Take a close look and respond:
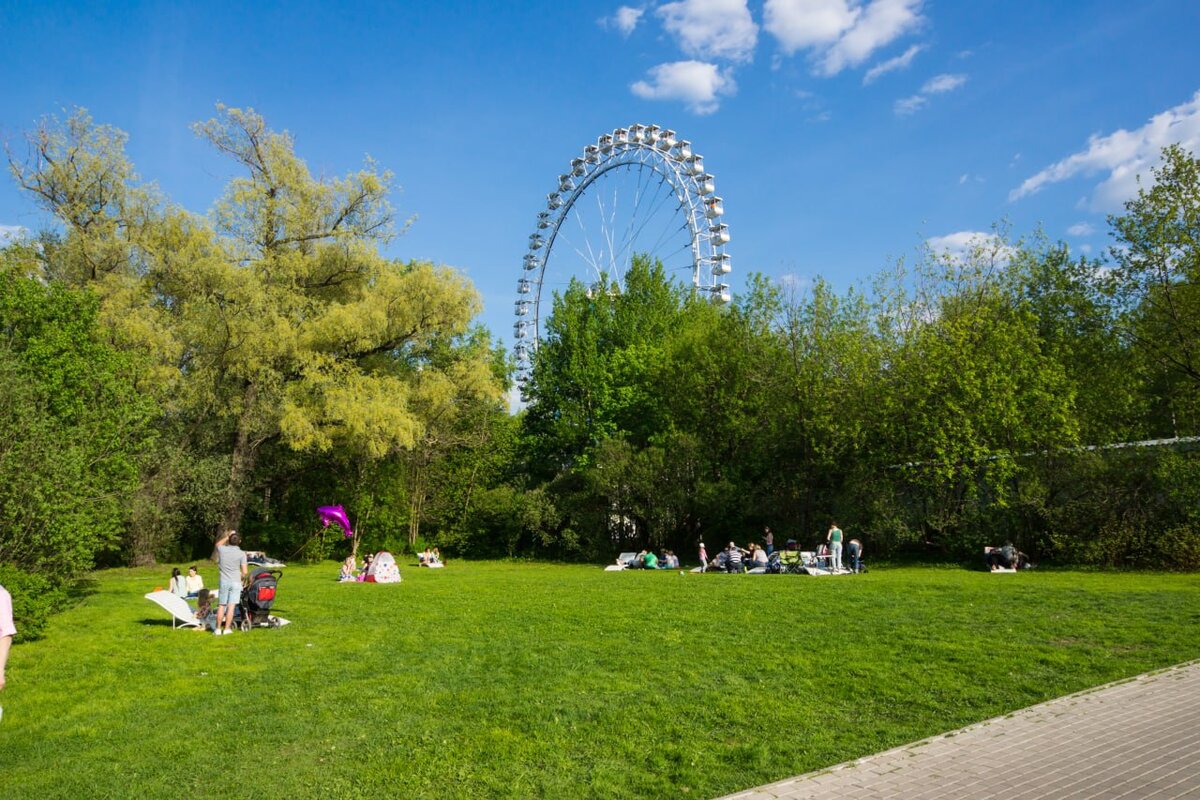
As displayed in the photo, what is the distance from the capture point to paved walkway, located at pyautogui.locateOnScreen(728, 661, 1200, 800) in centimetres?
540

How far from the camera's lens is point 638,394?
37.5m

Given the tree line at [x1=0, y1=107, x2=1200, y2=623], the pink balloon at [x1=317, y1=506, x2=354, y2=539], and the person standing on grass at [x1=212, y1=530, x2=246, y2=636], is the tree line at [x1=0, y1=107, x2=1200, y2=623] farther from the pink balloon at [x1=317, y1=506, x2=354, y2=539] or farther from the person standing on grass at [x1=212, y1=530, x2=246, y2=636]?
the person standing on grass at [x1=212, y1=530, x2=246, y2=636]

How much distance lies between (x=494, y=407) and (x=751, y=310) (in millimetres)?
12290

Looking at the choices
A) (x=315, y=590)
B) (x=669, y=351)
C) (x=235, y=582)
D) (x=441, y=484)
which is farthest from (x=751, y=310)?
(x=235, y=582)

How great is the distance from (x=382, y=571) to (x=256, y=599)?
10630mm

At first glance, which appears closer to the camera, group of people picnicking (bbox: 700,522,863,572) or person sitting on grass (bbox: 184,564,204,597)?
person sitting on grass (bbox: 184,564,204,597)

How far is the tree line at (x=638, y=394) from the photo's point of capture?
23.9 metres

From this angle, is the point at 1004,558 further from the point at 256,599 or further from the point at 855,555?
the point at 256,599

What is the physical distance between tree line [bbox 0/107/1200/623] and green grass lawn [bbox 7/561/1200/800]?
8295 mm

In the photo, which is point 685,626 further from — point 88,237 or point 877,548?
point 88,237

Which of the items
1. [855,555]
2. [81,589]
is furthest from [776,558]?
[81,589]

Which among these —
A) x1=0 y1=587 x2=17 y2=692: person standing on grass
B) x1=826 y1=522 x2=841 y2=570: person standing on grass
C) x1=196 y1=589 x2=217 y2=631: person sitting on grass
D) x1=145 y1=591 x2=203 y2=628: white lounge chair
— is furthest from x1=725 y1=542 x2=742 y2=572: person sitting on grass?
x1=0 y1=587 x2=17 y2=692: person standing on grass

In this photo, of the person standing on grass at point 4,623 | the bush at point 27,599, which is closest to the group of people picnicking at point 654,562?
the bush at point 27,599

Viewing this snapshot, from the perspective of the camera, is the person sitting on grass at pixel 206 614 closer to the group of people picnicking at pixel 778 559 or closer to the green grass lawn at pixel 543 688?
the green grass lawn at pixel 543 688
